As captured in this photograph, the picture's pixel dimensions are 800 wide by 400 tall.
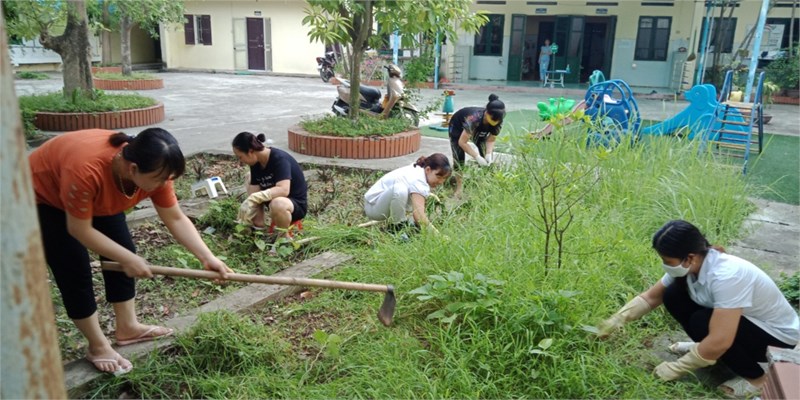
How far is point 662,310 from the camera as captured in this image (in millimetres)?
3098

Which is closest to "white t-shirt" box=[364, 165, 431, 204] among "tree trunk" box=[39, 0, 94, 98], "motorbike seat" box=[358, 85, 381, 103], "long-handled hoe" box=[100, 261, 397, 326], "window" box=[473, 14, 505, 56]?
"long-handled hoe" box=[100, 261, 397, 326]

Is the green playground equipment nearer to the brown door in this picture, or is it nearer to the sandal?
the sandal

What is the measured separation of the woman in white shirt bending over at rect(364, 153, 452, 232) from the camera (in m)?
3.96

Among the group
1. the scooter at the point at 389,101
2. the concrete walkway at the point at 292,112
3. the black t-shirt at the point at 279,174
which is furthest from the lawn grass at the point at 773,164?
the black t-shirt at the point at 279,174

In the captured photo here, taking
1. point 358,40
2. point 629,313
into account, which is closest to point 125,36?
point 358,40

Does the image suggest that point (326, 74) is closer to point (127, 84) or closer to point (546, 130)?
point (127, 84)

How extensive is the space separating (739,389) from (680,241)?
72 cm

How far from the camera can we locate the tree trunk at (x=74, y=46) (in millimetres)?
8547

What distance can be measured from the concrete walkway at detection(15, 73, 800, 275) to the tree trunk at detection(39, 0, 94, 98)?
1218 millimetres

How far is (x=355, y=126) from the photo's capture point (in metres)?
7.41

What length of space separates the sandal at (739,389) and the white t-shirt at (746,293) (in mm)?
245

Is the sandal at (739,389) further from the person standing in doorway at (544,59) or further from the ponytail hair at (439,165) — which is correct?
the person standing in doorway at (544,59)

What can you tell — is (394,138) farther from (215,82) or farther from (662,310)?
(215,82)

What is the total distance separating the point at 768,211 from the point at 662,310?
3.00m
